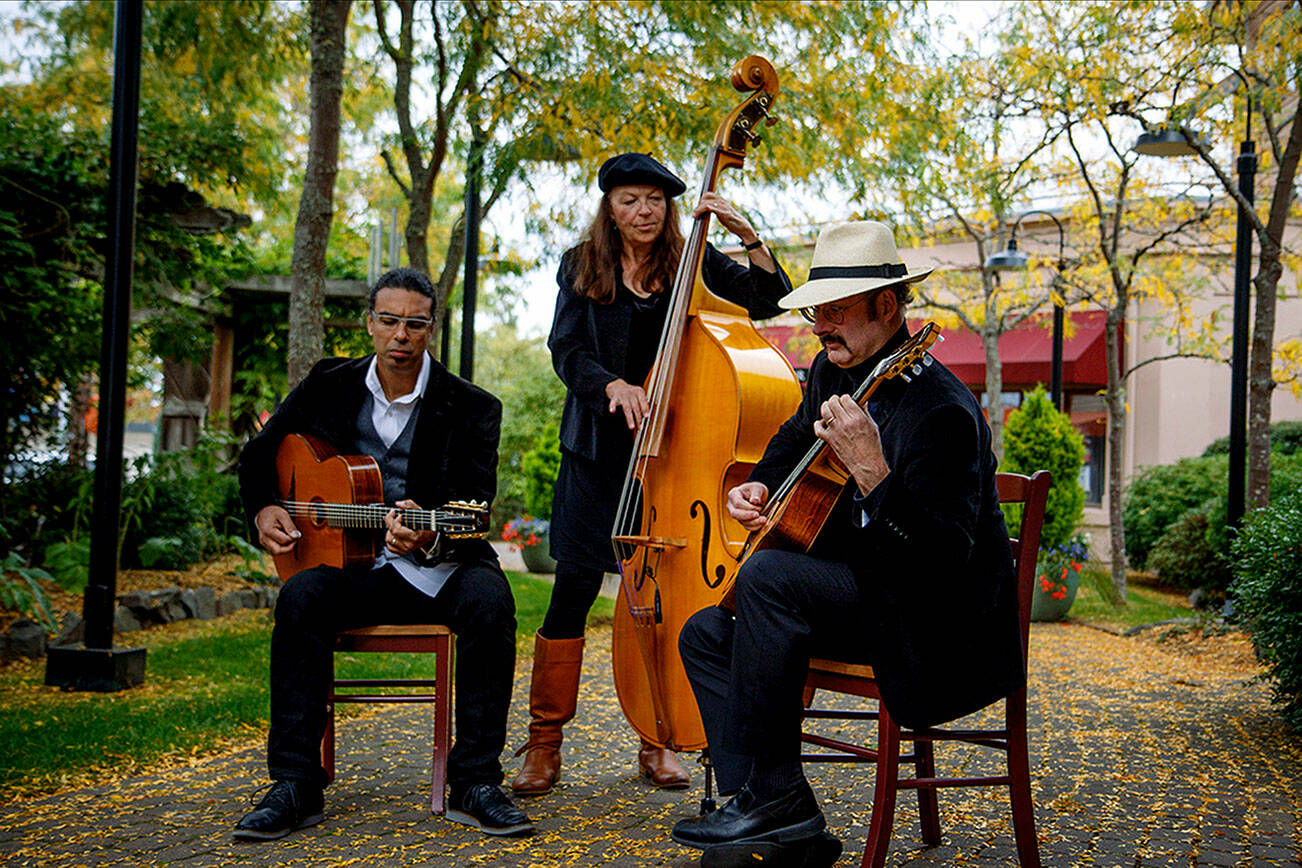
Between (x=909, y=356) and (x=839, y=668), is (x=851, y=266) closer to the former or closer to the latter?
(x=909, y=356)

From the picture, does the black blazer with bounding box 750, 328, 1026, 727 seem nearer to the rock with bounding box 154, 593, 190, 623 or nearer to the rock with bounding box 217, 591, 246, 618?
the rock with bounding box 154, 593, 190, 623

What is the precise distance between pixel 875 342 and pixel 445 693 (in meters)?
1.59

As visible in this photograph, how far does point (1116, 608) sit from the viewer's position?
954cm

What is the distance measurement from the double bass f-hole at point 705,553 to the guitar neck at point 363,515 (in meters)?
0.74

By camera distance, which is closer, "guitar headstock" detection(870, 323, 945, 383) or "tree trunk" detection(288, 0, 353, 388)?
"guitar headstock" detection(870, 323, 945, 383)

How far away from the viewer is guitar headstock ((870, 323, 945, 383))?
8.38 ft

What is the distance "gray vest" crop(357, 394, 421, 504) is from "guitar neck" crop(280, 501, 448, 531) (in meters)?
0.20

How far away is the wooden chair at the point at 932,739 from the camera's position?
263 centimetres

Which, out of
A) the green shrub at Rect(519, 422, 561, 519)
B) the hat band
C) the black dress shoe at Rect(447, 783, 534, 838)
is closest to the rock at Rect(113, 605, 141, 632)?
the black dress shoe at Rect(447, 783, 534, 838)

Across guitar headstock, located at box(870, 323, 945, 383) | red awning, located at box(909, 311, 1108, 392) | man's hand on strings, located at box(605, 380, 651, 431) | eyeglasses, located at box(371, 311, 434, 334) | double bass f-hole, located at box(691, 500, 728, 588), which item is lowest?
double bass f-hole, located at box(691, 500, 728, 588)

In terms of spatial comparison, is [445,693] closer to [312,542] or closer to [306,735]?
[306,735]

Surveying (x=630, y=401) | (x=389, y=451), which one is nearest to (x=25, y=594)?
(x=389, y=451)

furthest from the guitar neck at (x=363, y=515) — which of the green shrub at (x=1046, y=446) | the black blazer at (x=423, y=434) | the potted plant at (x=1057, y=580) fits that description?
the green shrub at (x=1046, y=446)

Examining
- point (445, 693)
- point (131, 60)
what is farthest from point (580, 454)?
point (131, 60)
